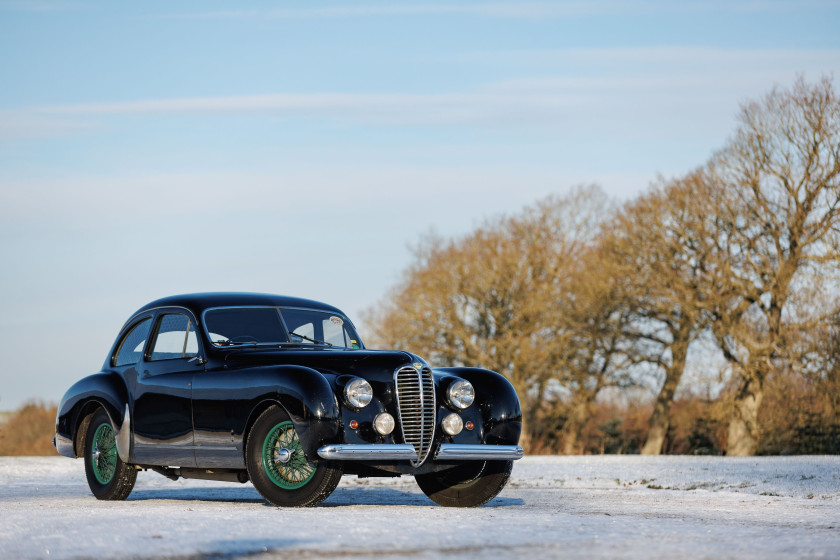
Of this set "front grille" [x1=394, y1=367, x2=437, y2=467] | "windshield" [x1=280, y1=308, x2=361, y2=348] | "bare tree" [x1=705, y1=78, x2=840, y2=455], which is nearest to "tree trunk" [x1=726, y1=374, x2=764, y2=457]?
"bare tree" [x1=705, y1=78, x2=840, y2=455]

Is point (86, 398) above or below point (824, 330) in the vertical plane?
below

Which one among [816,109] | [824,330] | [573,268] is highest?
[816,109]

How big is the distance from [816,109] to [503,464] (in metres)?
28.4

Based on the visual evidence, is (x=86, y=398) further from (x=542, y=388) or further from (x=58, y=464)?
(x=542, y=388)

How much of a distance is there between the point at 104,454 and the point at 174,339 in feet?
5.09

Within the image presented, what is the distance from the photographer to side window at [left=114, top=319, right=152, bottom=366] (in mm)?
12062

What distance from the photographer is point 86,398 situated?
1227cm

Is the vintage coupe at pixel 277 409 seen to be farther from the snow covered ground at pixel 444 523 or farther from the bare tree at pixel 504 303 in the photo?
the bare tree at pixel 504 303

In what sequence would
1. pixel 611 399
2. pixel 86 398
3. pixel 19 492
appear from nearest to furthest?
pixel 86 398 < pixel 19 492 < pixel 611 399

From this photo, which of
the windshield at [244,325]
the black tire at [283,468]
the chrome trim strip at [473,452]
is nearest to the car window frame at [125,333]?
the windshield at [244,325]

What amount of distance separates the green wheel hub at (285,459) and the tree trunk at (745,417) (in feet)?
90.1

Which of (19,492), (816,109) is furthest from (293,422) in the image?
(816,109)

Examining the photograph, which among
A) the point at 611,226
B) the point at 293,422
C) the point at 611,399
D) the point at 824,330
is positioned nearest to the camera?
the point at 293,422

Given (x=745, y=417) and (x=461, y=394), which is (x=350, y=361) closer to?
(x=461, y=394)
